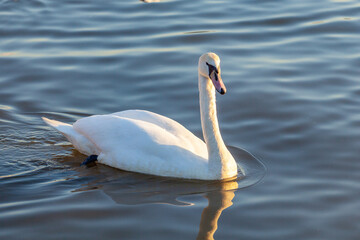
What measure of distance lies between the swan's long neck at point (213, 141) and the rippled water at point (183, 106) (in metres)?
0.17

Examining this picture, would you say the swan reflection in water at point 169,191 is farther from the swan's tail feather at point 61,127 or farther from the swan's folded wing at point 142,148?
the swan's tail feather at point 61,127

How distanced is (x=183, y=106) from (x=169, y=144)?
2.17 m

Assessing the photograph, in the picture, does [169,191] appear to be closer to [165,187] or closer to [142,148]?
[165,187]

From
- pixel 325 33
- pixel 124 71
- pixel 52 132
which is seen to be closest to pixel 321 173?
pixel 52 132

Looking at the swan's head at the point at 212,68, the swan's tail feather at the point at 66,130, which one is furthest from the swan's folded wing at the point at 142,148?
the swan's head at the point at 212,68

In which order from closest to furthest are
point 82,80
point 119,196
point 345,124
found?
point 119,196, point 345,124, point 82,80

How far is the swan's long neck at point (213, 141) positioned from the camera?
6.98 metres

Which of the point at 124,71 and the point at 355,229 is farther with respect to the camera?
the point at 124,71

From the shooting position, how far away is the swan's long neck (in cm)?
698

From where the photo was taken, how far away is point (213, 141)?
707 centimetres

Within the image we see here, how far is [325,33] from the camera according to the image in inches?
474

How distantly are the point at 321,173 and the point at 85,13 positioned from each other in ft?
25.1

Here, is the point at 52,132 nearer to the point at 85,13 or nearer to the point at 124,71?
the point at 124,71

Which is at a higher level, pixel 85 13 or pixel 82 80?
pixel 85 13
